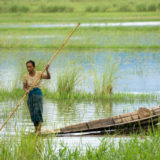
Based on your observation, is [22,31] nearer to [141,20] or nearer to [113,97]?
[141,20]

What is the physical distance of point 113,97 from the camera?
575 inches

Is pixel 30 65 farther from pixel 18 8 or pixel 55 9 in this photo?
pixel 18 8

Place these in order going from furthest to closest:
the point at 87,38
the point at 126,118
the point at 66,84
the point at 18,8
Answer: the point at 18,8
the point at 87,38
the point at 66,84
the point at 126,118

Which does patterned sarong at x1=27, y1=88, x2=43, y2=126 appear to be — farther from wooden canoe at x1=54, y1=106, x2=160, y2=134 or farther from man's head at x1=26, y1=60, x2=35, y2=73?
wooden canoe at x1=54, y1=106, x2=160, y2=134

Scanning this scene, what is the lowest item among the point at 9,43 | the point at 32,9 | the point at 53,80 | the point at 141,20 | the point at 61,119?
the point at 61,119

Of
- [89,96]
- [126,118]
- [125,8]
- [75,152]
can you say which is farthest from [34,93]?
[125,8]

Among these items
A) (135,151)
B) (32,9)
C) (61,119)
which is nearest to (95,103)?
(61,119)

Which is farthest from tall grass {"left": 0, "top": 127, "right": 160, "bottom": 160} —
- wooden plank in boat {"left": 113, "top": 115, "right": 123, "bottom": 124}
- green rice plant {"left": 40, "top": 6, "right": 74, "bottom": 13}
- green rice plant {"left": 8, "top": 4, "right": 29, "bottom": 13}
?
green rice plant {"left": 8, "top": 4, "right": 29, "bottom": 13}

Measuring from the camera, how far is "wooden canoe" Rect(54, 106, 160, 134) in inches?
420

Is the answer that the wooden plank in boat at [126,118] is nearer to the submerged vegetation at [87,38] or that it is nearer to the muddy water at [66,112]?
the muddy water at [66,112]

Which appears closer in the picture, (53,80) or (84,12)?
(53,80)

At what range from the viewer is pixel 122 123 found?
10.8 metres

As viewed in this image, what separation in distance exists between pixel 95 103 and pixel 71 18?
39.0 m

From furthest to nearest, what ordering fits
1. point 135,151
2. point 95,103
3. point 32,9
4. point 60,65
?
point 32,9 → point 60,65 → point 95,103 → point 135,151
